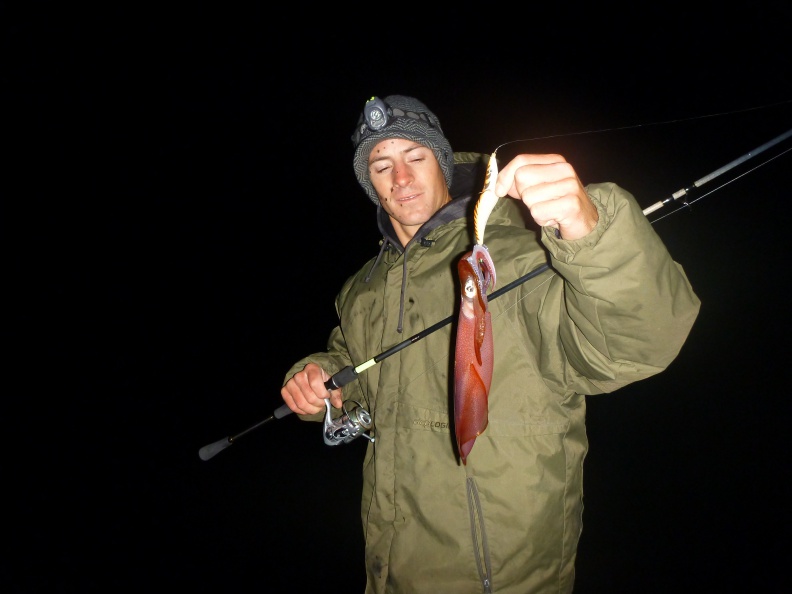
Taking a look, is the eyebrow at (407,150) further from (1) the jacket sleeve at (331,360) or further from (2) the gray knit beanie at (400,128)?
(1) the jacket sleeve at (331,360)

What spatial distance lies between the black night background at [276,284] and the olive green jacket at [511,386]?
2986 mm

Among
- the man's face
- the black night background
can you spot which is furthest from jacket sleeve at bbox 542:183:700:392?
the black night background

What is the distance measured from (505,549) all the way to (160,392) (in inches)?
291

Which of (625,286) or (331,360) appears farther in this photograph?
(331,360)

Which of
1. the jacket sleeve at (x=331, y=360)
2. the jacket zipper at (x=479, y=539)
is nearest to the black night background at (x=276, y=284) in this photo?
the jacket sleeve at (x=331, y=360)

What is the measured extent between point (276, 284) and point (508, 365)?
8542 mm

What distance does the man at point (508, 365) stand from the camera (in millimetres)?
963

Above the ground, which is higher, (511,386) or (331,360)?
(331,360)

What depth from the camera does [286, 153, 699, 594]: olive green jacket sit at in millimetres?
977

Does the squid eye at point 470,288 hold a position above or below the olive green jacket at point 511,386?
above

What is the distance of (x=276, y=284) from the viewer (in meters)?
9.43

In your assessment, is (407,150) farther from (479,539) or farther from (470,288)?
(479,539)

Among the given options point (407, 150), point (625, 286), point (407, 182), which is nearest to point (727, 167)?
point (625, 286)

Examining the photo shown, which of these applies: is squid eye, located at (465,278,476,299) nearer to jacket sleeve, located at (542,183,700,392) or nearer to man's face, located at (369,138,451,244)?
jacket sleeve, located at (542,183,700,392)
